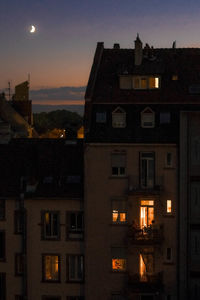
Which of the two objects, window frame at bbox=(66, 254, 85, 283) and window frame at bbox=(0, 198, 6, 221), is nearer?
window frame at bbox=(66, 254, 85, 283)

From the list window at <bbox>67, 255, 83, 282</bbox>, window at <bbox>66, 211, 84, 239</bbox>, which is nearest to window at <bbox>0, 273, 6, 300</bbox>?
window at <bbox>67, 255, 83, 282</bbox>

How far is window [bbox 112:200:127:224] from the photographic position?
3850 centimetres

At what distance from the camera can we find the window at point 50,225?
40.0 m

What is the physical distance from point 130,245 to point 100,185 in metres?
5.31

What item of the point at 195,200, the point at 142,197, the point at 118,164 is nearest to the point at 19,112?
the point at 118,164

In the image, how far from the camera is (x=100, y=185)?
1516 inches

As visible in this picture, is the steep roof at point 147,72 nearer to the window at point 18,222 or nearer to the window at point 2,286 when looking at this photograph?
the window at point 18,222

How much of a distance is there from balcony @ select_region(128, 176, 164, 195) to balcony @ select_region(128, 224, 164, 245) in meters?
2.93

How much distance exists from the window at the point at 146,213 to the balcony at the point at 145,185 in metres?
1.12

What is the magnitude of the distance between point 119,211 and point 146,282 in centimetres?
592

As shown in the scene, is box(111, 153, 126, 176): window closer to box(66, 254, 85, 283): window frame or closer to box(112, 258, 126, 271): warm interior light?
box(112, 258, 126, 271): warm interior light

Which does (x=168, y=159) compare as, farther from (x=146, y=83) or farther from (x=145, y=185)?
(x=146, y=83)

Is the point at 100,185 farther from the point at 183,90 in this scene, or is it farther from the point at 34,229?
the point at 183,90

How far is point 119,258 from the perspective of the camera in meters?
38.7
